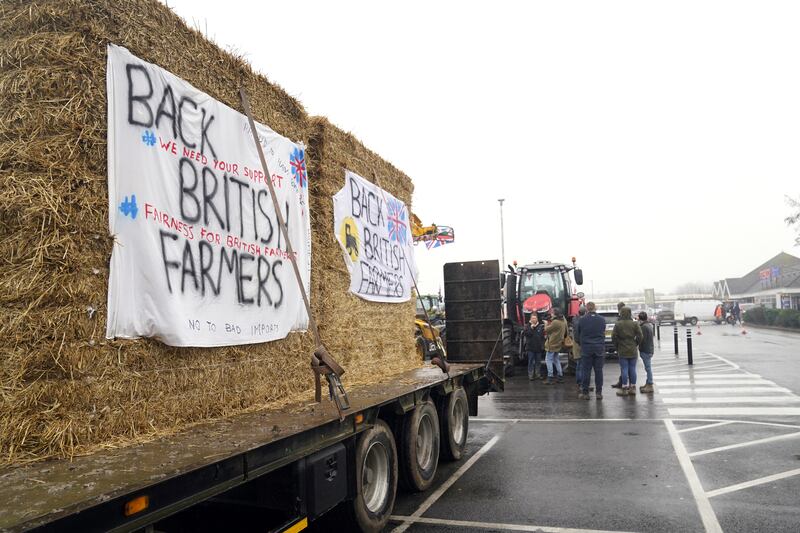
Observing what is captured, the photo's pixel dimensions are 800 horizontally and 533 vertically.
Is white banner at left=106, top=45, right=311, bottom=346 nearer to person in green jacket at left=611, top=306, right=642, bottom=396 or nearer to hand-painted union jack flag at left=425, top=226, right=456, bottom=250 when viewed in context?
person in green jacket at left=611, top=306, right=642, bottom=396

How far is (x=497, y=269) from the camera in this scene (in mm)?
9219

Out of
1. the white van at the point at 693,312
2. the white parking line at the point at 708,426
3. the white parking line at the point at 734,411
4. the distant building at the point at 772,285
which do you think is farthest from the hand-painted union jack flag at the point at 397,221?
the distant building at the point at 772,285

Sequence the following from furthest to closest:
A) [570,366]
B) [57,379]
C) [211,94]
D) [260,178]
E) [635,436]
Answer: [570,366] → [635,436] → [260,178] → [211,94] → [57,379]

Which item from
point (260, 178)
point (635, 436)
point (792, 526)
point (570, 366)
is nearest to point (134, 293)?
point (260, 178)

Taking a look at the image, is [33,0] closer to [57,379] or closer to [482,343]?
[57,379]

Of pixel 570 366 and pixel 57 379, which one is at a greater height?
pixel 57 379

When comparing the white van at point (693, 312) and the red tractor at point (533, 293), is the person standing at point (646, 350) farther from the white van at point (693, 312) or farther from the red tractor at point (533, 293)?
the white van at point (693, 312)

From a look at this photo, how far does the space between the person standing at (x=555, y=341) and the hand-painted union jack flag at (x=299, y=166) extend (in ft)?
31.5

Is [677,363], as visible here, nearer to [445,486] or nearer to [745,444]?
[745,444]

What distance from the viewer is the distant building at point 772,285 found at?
60.6m

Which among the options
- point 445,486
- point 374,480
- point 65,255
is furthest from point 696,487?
point 65,255

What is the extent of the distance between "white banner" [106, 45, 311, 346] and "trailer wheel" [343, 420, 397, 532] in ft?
4.22

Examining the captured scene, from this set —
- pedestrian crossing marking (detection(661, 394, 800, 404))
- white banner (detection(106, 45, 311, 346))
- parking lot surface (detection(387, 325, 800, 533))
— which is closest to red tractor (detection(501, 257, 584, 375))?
parking lot surface (detection(387, 325, 800, 533))

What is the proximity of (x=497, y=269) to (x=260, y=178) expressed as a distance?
483 centimetres
